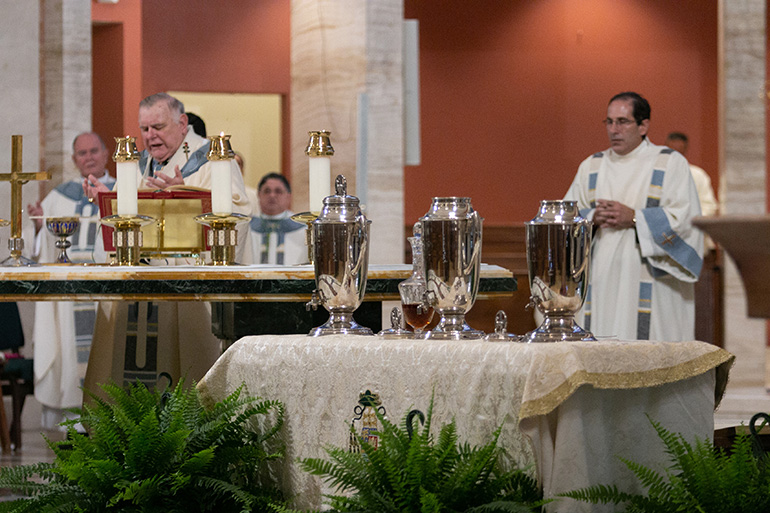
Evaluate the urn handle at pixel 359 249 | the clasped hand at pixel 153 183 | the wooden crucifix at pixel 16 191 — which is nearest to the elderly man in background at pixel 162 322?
the clasped hand at pixel 153 183

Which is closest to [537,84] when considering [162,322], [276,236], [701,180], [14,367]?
[701,180]

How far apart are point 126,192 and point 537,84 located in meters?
8.29

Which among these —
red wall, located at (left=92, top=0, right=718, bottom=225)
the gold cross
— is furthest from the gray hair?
red wall, located at (left=92, top=0, right=718, bottom=225)

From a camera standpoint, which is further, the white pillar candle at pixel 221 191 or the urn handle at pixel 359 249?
the white pillar candle at pixel 221 191

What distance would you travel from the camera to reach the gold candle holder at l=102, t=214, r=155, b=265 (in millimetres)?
3971

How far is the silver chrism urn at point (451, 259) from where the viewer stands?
9.16 feet

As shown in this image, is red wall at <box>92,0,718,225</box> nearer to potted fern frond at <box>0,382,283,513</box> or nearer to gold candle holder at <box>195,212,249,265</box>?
gold candle holder at <box>195,212,249,265</box>

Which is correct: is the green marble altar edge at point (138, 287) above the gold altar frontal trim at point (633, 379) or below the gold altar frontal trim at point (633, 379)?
above

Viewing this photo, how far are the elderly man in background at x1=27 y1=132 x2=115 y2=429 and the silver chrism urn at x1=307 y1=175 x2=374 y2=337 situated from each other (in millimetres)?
3925

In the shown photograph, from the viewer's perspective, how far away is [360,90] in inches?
279

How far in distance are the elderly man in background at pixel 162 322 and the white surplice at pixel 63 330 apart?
1280mm

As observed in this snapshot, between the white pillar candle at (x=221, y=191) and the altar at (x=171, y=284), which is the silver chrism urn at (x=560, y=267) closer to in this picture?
the altar at (x=171, y=284)

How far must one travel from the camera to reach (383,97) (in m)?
7.16

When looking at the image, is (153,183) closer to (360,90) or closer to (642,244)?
(642,244)
